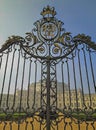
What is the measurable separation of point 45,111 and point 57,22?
91.5 inches

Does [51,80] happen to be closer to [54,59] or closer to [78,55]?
[54,59]

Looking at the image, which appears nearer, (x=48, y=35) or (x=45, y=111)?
(x=45, y=111)

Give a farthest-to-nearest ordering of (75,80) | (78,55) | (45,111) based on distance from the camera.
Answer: (78,55) < (75,80) < (45,111)

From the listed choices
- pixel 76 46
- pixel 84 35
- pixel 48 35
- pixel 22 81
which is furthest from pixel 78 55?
pixel 22 81

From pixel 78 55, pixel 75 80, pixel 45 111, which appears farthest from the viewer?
pixel 78 55

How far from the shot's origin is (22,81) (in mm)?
4191

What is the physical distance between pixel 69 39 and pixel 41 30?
30.7 inches

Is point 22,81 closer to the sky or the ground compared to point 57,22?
closer to the ground

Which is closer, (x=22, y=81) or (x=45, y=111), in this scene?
(x=45, y=111)

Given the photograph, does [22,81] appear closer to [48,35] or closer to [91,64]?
[48,35]

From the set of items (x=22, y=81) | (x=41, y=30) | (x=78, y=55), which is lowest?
(x=22, y=81)

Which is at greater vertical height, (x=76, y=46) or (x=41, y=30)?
(x=41, y=30)

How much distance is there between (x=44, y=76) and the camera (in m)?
4.29

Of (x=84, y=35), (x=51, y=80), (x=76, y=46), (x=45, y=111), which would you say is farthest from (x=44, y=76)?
(x=84, y=35)
